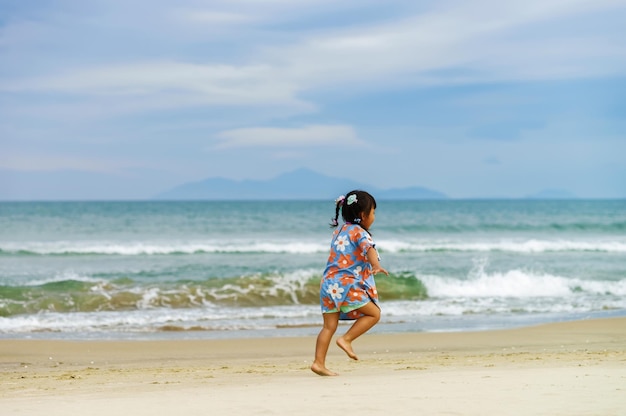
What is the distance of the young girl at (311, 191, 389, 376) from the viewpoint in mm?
6430

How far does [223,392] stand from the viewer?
5820 mm

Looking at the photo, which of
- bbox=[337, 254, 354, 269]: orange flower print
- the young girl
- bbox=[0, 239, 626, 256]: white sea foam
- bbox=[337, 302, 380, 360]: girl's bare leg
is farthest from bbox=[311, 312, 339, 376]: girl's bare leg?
bbox=[0, 239, 626, 256]: white sea foam

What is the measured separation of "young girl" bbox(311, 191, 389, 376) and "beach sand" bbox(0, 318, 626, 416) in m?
0.49

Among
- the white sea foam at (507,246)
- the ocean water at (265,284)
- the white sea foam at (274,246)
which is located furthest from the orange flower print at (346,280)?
the white sea foam at (507,246)

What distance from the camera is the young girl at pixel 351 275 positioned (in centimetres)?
643

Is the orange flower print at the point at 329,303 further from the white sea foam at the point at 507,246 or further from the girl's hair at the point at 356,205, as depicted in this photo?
the white sea foam at the point at 507,246

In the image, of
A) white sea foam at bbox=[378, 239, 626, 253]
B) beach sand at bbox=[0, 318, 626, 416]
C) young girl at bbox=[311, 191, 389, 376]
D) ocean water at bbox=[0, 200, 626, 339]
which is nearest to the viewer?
beach sand at bbox=[0, 318, 626, 416]

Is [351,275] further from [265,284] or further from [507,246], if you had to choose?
[507,246]

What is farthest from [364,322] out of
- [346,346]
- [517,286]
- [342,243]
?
[517,286]

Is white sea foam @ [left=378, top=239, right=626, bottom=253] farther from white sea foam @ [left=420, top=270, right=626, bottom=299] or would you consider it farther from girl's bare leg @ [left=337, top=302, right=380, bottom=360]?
girl's bare leg @ [left=337, top=302, right=380, bottom=360]

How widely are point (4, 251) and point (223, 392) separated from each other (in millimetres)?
24198

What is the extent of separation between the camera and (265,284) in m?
17.4

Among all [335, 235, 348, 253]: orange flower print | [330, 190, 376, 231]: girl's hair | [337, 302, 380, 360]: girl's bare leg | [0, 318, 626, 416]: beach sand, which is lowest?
[0, 318, 626, 416]: beach sand

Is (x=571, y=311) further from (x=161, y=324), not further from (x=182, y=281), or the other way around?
(x=182, y=281)
